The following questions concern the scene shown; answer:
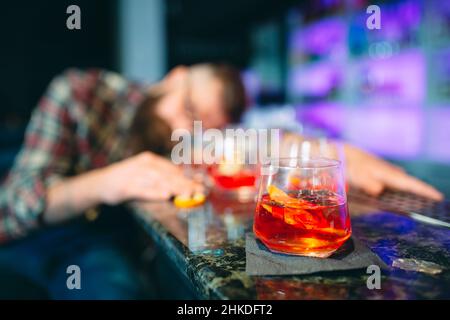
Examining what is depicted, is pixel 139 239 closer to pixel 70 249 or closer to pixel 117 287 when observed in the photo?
pixel 70 249

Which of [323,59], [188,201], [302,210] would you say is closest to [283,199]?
[302,210]

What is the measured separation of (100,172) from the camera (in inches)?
48.6

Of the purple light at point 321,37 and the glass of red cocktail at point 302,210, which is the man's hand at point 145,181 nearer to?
the glass of red cocktail at point 302,210

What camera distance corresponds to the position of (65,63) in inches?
169

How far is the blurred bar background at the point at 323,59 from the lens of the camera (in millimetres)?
3416

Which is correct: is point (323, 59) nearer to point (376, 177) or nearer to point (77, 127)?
point (77, 127)

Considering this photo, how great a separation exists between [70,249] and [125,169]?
2.21ft

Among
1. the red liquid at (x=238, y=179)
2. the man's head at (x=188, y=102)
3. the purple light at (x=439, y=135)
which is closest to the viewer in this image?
the red liquid at (x=238, y=179)

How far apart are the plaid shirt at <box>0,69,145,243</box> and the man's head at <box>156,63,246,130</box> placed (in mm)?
218

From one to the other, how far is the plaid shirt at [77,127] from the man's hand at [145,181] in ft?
1.44

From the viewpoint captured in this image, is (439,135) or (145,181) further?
(439,135)

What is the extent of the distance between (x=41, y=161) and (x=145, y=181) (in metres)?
0.79

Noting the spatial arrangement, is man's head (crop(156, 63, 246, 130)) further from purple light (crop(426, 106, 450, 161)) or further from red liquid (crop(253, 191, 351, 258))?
purple light (crop(426, 106, 450, 161))

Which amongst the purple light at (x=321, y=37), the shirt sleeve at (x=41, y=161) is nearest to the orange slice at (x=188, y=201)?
the shirt sleeve at (x=41, y=161)
